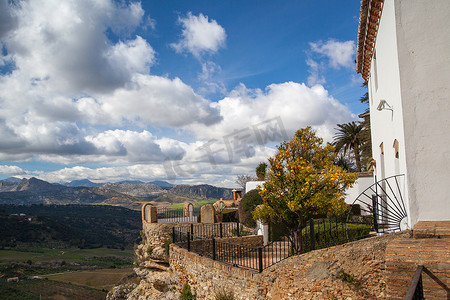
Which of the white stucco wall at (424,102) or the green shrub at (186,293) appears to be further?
the green shrub at (186,293)

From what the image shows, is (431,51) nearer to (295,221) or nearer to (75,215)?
(295,221)

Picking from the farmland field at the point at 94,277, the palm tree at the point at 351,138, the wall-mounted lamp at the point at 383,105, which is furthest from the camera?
the farmland field at the point at 94,277

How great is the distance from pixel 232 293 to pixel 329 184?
4.47m

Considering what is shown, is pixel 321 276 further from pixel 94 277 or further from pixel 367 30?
pixel 94 277

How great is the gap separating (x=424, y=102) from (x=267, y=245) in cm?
507

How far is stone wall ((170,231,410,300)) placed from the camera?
692cm

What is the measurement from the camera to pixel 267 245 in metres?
8.15

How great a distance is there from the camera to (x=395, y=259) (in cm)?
479

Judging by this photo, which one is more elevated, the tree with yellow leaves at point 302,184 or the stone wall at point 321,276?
the tree with yellow leaves at point 302,184

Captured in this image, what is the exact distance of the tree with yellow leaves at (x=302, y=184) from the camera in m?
9.64

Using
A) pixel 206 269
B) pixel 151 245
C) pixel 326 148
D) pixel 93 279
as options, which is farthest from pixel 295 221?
pixel 93 279

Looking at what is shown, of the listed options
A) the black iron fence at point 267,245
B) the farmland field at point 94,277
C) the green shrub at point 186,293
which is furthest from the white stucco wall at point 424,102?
the farmland field at point 94,277

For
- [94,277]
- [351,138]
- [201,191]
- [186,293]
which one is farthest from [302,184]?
[201,191]

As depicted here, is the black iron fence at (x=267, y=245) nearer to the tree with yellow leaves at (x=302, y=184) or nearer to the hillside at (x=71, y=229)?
the tree with yellow leaves at (x=302, y=184)
